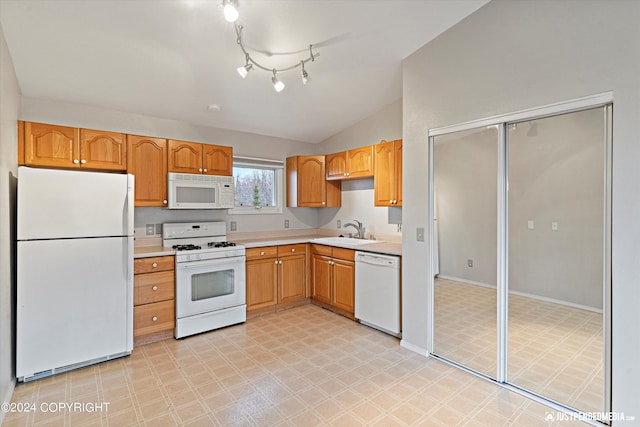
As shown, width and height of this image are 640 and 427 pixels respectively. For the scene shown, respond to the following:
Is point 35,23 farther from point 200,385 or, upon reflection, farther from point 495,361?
point 495,361

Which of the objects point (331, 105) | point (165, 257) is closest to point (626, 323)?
point (331, 105)

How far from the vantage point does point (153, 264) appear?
312 cm

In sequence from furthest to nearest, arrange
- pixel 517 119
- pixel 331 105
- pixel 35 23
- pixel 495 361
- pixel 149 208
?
pixel 331 105 < pixel 149 208 < pixel 495 361 < pixel 517 119 < pixel 35 23

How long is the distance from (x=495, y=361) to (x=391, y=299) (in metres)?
1.03

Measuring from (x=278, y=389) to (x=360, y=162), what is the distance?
106 inches

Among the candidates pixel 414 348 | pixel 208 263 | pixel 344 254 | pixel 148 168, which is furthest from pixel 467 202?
pixel 148 168

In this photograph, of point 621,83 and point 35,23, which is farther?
point 35,23

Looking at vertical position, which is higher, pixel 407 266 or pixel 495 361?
pixel 407 266

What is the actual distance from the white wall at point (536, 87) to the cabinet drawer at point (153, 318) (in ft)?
7.71

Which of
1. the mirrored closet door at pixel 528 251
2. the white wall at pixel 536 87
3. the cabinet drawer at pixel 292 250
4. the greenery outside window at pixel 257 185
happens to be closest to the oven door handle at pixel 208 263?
the cabinet drawer at pixel 292 250

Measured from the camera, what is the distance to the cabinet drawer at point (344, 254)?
369cm

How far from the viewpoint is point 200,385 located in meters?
2.43

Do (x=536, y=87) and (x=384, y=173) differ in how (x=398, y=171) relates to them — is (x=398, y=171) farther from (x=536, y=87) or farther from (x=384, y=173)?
(x=536, y=87)

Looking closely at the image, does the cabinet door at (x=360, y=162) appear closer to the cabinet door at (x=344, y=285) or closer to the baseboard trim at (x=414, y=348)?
the cabinet door at (x=344, y=285)
